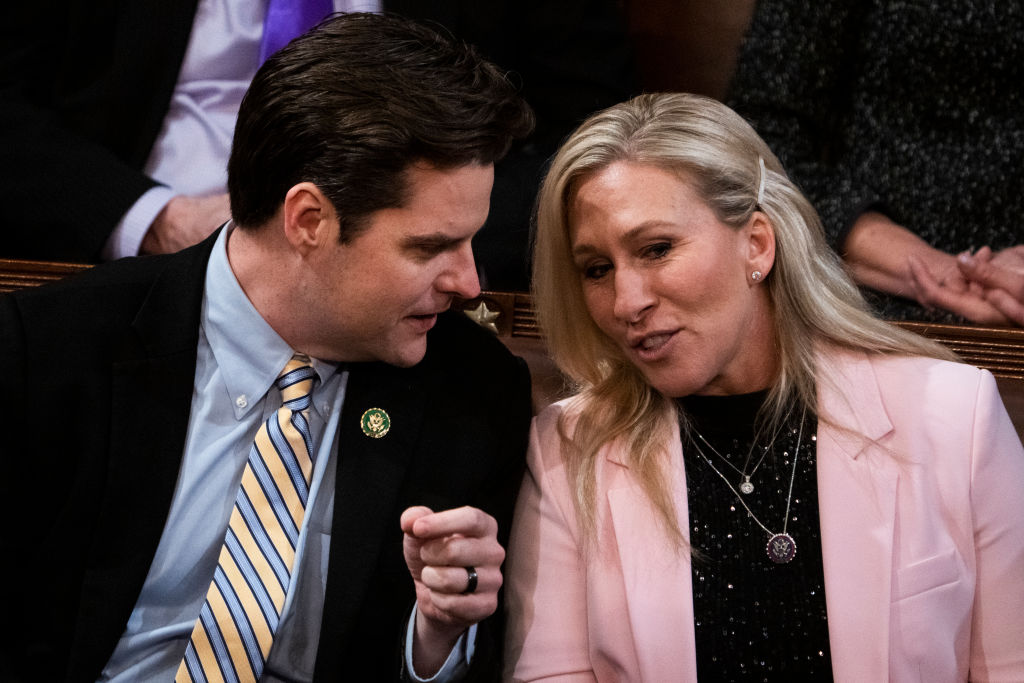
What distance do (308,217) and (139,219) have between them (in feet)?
1.96

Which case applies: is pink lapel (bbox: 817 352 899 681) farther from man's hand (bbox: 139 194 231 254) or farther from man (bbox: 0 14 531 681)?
man's hand (bbox: 139 194 231 254)

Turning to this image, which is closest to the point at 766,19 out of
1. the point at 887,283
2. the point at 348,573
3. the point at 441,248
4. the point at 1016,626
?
the point at 887,283

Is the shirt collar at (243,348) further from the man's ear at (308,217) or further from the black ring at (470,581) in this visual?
the black ring at (470,581)

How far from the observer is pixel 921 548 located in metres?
1.58

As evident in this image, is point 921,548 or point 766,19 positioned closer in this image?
point 921,548

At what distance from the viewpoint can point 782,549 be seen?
1.62m

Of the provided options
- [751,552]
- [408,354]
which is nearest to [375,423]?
[408,354]

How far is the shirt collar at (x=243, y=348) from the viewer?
1.57m

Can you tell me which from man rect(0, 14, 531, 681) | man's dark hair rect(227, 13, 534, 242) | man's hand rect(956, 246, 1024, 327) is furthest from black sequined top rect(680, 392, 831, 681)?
man's dark hair rect(227, 13, 534, 242)

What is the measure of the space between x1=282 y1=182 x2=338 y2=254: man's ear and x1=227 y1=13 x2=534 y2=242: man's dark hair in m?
0.01

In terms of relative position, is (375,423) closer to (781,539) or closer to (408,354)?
(408,354)

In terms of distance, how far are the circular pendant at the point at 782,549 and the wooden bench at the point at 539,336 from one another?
41cm

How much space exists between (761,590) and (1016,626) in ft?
1.08

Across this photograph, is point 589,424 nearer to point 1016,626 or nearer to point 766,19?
point 1016,626
